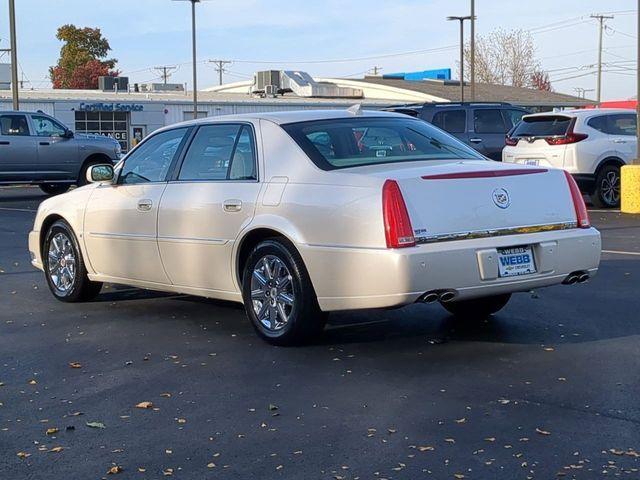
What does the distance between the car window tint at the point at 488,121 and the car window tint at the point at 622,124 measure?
3323 mm

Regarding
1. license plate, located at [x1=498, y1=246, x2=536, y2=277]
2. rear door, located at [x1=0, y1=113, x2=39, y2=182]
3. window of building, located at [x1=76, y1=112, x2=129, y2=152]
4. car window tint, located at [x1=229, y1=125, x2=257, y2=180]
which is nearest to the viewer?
license plate, located at [x1=498, y1=246, x2=536, y2=277]

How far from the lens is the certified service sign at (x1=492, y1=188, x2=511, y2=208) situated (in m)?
6.43

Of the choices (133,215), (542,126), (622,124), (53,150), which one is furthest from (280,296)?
(53,150)

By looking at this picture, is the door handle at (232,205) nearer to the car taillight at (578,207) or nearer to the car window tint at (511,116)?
the car taillight at (578,207)

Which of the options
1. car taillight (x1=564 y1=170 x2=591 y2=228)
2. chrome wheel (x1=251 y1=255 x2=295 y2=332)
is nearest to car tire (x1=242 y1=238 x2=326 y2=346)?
chrome wheel (x1=251 y1=255 x2=295 y2=332)

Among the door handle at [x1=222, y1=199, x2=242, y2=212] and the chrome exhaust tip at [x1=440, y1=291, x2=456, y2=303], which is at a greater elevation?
the door handle at [x1=222, y1=199, x2=242, y2=212]

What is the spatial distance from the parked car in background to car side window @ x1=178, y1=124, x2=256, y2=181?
15.5 metres

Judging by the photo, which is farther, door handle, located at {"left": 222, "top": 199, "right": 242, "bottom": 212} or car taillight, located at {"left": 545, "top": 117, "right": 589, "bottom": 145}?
car taillight, located at {"left": 545, "top": 117, "right": 589, "bottom": 145}

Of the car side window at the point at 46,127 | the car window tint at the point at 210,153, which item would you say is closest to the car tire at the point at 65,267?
the car window tint at the point at 210,153

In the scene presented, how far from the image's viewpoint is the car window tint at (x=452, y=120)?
68.1ft

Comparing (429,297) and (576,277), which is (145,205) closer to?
(429,297)

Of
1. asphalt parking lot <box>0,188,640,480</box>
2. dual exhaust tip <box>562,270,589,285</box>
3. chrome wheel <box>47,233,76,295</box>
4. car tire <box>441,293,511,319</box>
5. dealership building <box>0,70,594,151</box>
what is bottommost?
asphalt parking lot <box>0,188,640,480</box>

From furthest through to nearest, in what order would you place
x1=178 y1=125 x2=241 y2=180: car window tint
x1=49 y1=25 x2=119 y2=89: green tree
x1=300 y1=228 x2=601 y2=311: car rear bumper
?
x1=49 y1=25 x2=119 y2=89: green tree → x1=178 y1=125 x2=241 y2=180: car window tint → x1=300 y1=228 x2=601 y2=311: car rear bumper

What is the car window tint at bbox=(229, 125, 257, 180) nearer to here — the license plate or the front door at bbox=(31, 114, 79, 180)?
→ the license plate
